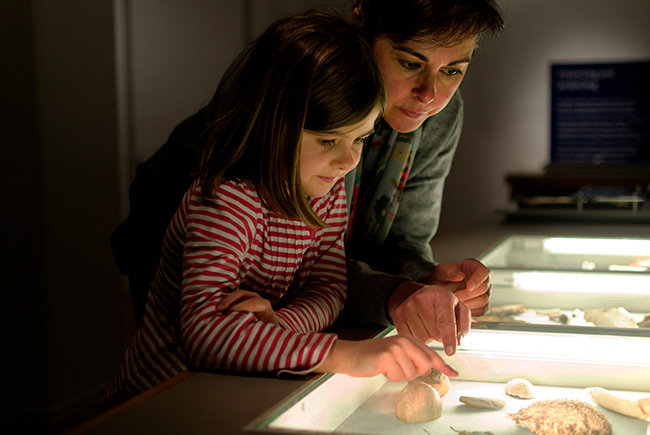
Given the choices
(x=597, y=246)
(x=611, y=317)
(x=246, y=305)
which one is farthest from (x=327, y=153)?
(x=597, y=246)

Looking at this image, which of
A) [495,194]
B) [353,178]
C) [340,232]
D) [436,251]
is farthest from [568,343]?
[495,194]

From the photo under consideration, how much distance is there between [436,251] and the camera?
2.04 m

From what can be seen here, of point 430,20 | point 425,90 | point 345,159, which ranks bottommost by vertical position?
point 345,159

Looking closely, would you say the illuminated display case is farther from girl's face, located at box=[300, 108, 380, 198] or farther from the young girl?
girl's face, located at box=[300, 108, 380, 198]

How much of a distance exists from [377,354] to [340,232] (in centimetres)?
44

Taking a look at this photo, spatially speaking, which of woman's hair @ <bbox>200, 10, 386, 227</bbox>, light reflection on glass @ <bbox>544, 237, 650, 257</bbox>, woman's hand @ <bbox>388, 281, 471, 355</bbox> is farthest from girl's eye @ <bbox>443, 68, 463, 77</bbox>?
light reflection on glass @ <bbox>544, 237, 650, 257</bbox>

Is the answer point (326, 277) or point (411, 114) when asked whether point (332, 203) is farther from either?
point (411, 114)

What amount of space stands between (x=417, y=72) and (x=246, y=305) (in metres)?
0.62

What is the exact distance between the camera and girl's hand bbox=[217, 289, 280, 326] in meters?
0.94

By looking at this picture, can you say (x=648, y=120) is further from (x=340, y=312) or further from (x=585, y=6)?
(x=340, y=312)

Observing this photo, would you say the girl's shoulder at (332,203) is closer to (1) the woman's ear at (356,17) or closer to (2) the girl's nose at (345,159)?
(2) the girl's nose at (345,159)

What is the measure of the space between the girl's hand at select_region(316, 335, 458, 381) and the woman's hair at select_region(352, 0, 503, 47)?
0.62m

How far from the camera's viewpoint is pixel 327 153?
1.05m

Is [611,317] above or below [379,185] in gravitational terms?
below
